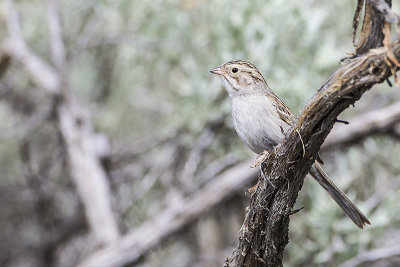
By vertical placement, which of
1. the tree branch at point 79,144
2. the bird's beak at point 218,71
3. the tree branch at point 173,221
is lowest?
the bird's beak at point 218,71

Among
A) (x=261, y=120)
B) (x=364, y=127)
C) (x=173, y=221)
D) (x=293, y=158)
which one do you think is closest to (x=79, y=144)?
(x=173, y=221)

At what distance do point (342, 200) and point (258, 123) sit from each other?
2.47ft

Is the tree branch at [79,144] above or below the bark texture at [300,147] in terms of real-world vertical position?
above

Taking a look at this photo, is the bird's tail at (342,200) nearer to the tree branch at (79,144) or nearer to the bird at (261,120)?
the bird at (261,120)

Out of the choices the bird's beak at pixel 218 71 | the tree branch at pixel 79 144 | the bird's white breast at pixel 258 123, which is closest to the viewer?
the bird's white breast at pixel 258 123

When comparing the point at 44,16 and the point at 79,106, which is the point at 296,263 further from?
the point at 44,16

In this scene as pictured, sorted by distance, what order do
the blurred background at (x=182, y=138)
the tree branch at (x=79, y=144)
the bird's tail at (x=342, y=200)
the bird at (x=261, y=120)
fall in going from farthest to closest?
the tree branch at (x=79, y=144) < the blurred background at (x=182, y=138) < the bird at (x=261, y=120) < the bird's tail at (x=342, y=200)

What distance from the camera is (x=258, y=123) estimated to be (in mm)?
4105

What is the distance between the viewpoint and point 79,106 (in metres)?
8.13

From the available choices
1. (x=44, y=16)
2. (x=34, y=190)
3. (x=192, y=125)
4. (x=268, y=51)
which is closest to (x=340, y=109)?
(x=268, y=51)

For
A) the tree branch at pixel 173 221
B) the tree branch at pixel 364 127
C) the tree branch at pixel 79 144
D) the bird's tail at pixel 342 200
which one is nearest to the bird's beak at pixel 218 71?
the bird's tail at pixel 342 200

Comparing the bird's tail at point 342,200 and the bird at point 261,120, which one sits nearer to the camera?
the bird's tail at point 342,200

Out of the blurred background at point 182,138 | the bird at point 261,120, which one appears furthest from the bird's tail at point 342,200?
the blurred background at point 182,138

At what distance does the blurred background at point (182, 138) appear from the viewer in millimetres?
7008
